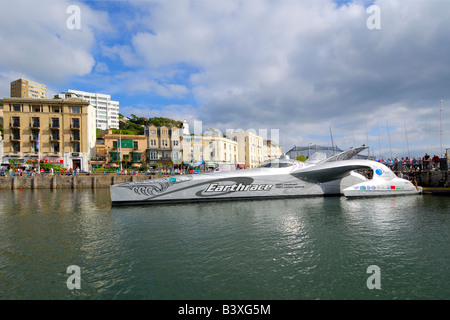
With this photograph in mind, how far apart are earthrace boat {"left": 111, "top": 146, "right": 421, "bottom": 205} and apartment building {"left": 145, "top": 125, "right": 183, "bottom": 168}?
28.6 meters

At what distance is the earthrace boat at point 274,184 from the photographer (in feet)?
41.7

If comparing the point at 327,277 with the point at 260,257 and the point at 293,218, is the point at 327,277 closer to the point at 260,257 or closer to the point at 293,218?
the point at 260,257

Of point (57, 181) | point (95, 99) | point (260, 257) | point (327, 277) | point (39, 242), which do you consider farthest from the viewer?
point (95, 99)

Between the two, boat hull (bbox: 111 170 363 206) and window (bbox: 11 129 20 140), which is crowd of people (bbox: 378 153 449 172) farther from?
window (bbox: 11 129 20 140)

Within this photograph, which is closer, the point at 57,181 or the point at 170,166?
the point at 57,181

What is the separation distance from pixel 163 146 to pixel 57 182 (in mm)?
18244

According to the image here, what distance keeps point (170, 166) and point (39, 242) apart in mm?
34347

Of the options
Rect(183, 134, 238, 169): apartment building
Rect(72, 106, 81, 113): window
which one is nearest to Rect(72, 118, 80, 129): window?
Rect(72, 106, 81, 113): window

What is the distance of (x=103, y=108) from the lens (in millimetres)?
100938

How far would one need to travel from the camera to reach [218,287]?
408 centimetres

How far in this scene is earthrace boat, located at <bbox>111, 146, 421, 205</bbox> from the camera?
41.7 feet
